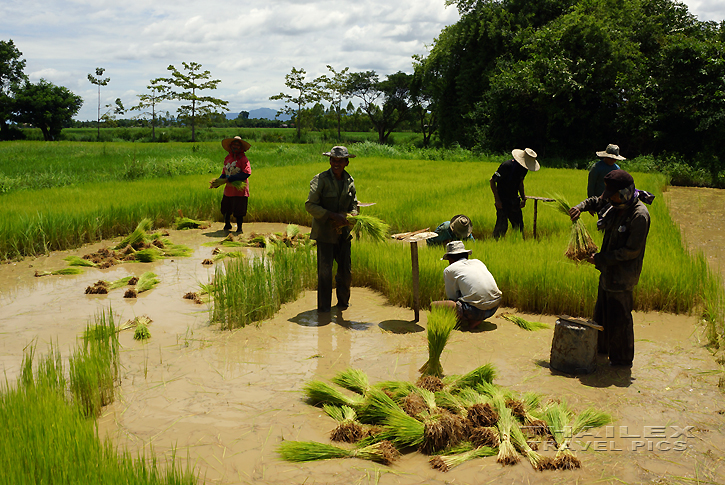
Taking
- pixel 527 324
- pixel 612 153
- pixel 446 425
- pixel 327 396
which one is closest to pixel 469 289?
pixel 527 324

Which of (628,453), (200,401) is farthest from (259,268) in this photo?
(628,453)

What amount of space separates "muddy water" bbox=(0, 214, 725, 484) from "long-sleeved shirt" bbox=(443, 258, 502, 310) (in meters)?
0.30

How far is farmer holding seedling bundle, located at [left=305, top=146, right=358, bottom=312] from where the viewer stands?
16.1 ft

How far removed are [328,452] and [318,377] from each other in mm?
1061

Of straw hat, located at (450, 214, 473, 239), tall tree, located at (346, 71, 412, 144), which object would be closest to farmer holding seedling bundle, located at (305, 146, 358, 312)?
straw hat, located at (450, 214, 473, 239)

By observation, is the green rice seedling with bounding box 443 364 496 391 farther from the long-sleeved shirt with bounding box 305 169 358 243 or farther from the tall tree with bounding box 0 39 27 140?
the tall tree with bounding box 0 39 27 140

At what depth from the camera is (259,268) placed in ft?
17.7

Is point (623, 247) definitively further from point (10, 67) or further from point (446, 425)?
point (10, 67)

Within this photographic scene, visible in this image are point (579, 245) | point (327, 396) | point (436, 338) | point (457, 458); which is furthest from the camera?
point (579, 245)

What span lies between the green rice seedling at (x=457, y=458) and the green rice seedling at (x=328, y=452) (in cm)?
21

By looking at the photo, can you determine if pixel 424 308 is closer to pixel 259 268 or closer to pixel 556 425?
pixel 259 268

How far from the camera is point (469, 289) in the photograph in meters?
4.59

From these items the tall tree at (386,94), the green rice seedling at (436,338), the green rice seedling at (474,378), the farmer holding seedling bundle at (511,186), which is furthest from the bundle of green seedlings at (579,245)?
the tall tree at (386,94)

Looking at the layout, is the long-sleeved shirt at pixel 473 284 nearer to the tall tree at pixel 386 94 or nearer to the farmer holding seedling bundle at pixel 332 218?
the farmer holding seedling bundle at pixel 332 218
